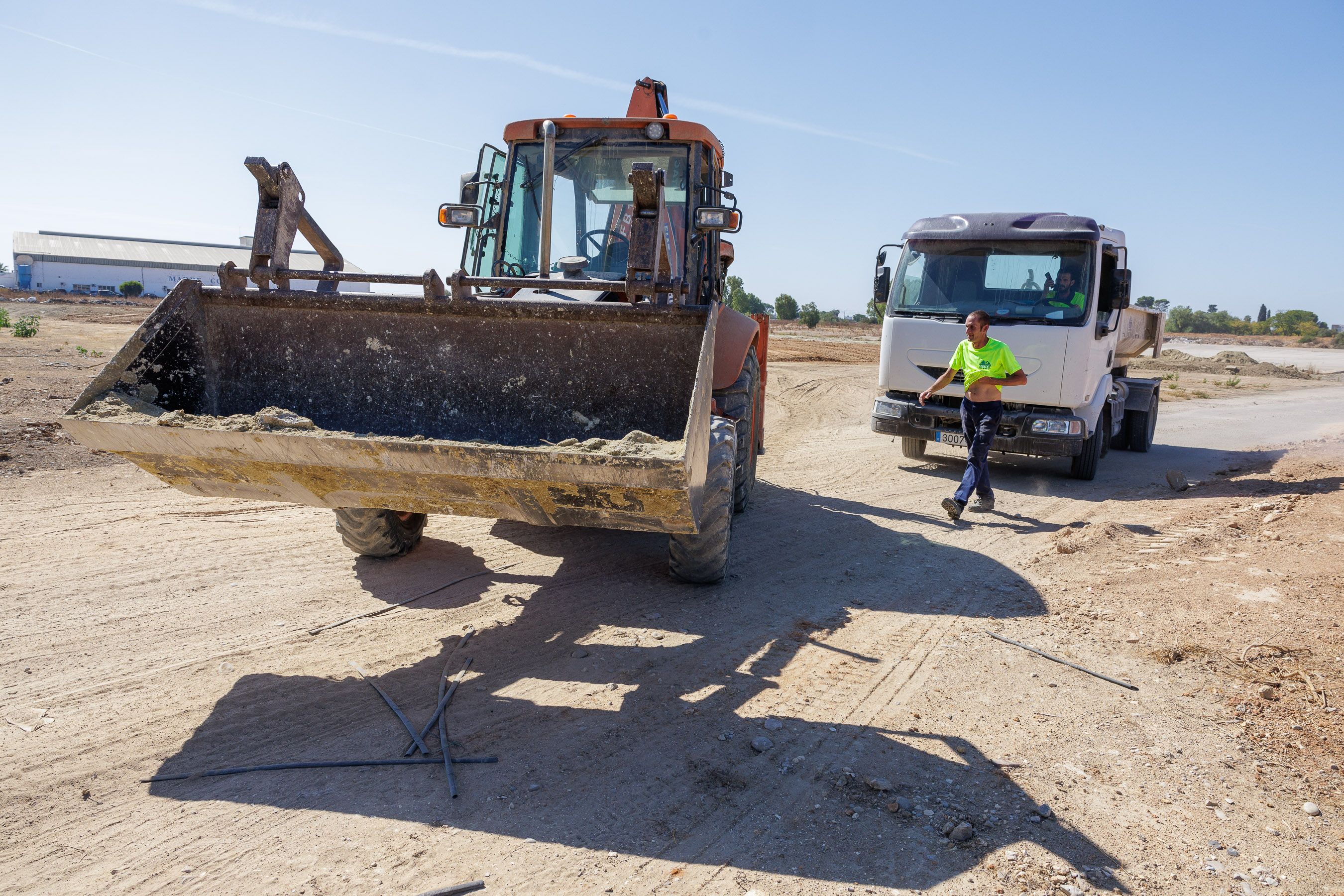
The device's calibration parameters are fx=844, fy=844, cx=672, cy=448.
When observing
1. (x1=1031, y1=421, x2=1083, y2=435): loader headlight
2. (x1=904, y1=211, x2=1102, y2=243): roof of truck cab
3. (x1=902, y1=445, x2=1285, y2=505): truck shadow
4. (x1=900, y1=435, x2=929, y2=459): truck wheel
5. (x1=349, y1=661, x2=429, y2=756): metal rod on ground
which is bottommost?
(x1=349, y1=661, x2=429, y2=756): metal rod on ground

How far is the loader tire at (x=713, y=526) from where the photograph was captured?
432cm

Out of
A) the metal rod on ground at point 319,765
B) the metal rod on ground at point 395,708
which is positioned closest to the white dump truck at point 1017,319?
the metal rod on ground at point 395,708

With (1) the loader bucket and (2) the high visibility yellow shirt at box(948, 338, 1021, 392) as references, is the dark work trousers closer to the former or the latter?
(2) the high visibility yellow shirt at box(948, 338, 1021, 392)

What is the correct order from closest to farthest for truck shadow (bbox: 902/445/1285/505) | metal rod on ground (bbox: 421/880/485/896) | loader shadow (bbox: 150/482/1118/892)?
1. metal rod on ground (bbox: 421/880/485/896)
2. loader shadow (bbox: 150/482/1118/892)
3. truck shadow (bbox: 902/445/1285/505)

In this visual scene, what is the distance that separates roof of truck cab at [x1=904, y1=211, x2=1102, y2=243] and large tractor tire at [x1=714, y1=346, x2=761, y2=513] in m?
3.52

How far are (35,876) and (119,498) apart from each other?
4.67m

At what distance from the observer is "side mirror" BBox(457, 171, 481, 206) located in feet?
20.2

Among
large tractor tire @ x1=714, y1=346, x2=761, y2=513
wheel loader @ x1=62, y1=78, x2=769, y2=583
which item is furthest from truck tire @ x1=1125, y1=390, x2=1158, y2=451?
wheel loader @ x1=62, y1=78, x2=769, y2=583

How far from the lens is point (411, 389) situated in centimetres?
448

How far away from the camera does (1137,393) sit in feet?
38.0

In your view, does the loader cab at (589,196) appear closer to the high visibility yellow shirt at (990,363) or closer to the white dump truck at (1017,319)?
the high visibility yellow shirt at (990,363)

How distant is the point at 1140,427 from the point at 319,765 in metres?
11.6

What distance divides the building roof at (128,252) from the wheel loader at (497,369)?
50409 mm

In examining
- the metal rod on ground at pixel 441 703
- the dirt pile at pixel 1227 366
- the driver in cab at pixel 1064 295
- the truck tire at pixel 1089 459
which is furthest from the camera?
the dirt pile at pixel 1227 366
